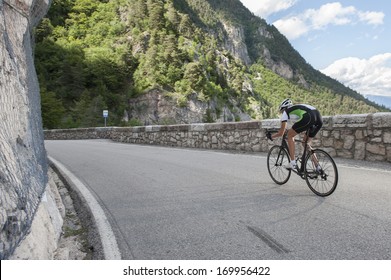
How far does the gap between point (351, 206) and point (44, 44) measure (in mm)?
80876

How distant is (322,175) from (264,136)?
→ 5.63m

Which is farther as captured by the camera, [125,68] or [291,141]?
[125,68]

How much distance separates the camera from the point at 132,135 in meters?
18.7

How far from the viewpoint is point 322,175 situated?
15.8 feet

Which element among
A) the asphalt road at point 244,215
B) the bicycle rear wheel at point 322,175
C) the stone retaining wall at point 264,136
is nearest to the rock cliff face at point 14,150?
the asphalt road at point 244,215

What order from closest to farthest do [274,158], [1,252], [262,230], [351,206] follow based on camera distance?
[1,252]
[262,230]
[351,206]
[274,158]

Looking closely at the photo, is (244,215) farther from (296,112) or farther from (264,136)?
(264,136)

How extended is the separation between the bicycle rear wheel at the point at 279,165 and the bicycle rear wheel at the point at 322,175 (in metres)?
Result: 0.60

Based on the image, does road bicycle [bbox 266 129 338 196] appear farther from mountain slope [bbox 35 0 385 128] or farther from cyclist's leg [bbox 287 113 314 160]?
mountain slope [bbox 35 0 385 128]

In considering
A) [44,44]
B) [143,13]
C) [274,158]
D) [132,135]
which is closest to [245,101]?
[143,13]

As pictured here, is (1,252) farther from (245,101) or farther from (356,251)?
(245,101)

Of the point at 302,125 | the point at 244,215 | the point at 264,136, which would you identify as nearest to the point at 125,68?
the point at 264,136

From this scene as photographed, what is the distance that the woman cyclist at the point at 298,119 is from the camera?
514 cm
